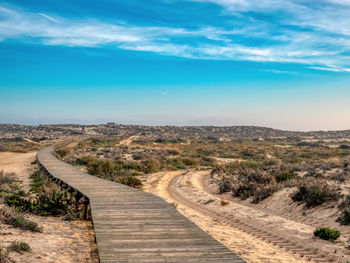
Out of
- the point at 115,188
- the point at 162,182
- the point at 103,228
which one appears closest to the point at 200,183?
the point at 162,182

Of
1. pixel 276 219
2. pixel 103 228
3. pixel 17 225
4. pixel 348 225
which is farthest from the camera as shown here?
pixel 276 219

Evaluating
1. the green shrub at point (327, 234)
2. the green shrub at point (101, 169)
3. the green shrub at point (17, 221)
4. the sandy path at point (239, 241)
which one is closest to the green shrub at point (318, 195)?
the green shrub at point (327, 234)

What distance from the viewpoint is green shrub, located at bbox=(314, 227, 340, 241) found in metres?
7.62

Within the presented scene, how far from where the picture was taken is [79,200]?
10.4 meters

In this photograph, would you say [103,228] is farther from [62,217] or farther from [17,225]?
[62,217]

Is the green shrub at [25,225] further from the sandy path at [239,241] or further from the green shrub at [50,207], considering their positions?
the sandy path at [239,241]

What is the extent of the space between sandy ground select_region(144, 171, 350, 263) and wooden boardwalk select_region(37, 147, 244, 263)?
1.40 meters

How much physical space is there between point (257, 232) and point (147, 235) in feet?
13.2

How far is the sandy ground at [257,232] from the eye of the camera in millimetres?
6859

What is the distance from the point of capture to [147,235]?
19.9 feet

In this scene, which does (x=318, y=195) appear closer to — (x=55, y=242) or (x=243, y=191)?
(x=243, y=191)

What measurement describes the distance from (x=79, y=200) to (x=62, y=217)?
57.6 inches

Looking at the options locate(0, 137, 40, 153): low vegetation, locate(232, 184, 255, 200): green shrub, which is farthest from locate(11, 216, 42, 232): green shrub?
locate(0, 137, 40, 153): low vegetation

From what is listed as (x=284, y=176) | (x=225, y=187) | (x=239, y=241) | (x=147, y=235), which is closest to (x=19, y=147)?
(x=225, y=187)
